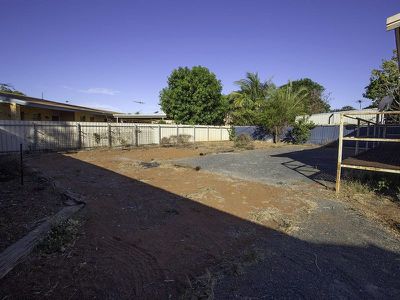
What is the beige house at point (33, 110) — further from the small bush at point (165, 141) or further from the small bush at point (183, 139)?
the small bush at point (183, 139)

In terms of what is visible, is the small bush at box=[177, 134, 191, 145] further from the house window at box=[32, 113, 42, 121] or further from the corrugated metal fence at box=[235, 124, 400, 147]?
the house window at box=[32, 113, 42, 121]

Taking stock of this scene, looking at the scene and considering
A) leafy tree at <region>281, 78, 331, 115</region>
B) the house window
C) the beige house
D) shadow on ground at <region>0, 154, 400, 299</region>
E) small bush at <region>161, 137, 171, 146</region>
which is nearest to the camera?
shadow on ground at <region>0, 154, 400, 299</region>

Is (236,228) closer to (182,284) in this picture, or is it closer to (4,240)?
(182,284)

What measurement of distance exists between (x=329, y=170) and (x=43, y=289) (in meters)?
9.61

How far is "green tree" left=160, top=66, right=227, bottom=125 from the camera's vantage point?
24609mm

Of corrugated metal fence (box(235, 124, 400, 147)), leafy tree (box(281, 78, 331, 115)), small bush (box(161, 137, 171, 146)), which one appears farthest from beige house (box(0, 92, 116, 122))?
leafy tree (box(281, 78, 331, 115))

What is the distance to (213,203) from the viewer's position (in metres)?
5.55

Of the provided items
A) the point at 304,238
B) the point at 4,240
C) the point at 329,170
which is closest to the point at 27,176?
the point at 4,240

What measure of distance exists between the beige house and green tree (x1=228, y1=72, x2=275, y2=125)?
12.6m

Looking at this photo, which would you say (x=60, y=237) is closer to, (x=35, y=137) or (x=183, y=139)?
(x=35, y=137)

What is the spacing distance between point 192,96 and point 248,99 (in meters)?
6.16

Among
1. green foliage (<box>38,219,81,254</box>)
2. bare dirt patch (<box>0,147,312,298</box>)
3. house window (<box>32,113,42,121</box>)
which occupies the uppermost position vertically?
house window (<box>32,113,42,121</box>)

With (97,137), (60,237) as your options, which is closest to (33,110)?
(97,137)

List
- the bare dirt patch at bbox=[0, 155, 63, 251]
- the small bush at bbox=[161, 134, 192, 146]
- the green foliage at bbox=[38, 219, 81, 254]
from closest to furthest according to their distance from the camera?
the green foliage at bbox=[38, 219, 81, 254], the bare dirt patch at bbox=[0, 155, 63, 251], the small bush at bbox=[161, 134, 192, 146]
